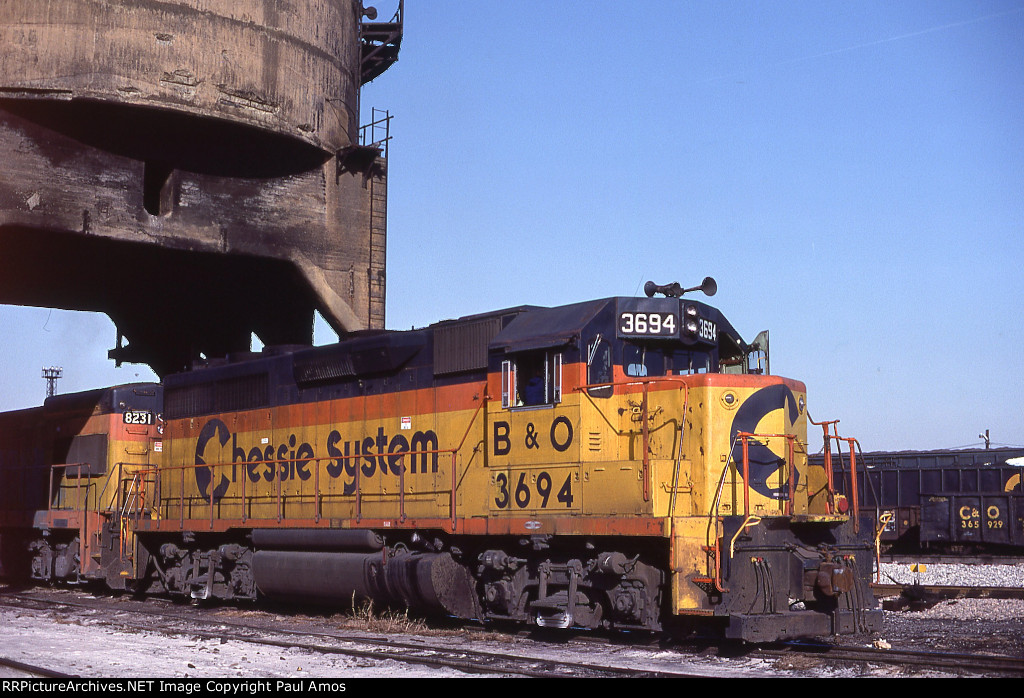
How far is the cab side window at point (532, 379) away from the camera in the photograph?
11.1 meters

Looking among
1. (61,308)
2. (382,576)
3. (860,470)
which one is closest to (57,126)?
→ (61,308)

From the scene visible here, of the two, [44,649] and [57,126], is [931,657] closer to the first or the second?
[44,649]

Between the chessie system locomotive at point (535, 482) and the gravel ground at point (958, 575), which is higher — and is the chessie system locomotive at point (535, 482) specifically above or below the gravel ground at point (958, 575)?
above

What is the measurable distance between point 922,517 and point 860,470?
242 cm

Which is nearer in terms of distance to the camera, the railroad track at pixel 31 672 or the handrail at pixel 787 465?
the railroad track at pixel 31 672

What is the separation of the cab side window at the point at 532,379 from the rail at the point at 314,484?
A: 47 cm

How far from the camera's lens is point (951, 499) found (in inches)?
956

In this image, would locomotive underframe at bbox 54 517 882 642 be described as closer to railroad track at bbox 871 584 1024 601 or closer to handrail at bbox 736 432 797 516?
handrail at bbox 736 432 797 516

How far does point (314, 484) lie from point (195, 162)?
10.7 meters

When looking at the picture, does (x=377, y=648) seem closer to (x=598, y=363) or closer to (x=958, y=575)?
(x=598, y=363)

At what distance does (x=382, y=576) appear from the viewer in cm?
1283

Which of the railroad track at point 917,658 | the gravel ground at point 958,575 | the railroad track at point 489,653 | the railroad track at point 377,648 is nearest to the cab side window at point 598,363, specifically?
the railroad track at point 489,653

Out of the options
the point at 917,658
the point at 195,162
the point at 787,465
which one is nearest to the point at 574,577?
the point at 787,465

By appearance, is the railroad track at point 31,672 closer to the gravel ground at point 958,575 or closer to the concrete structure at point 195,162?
the concrete structure at point 195,162
